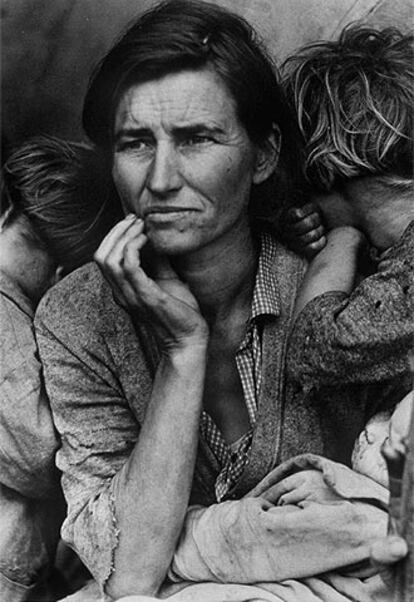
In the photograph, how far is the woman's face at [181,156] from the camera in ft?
8.48

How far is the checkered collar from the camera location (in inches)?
105

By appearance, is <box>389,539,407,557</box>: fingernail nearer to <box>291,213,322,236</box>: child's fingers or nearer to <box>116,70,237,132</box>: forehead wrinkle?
<box>291,213,322,236</box>: child's fingers

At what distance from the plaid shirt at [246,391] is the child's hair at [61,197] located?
0.35 m

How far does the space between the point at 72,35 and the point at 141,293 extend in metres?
0.64

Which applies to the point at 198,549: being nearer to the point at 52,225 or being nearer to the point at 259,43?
the point at 52,225

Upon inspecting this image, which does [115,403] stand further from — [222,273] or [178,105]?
[178,105]

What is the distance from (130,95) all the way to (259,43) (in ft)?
0.99

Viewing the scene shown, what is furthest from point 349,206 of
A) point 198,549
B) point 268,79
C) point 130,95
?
point 198,549

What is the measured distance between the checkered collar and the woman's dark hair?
2.5 inches

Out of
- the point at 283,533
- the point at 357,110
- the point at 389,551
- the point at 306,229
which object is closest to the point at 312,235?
the point at 306,229

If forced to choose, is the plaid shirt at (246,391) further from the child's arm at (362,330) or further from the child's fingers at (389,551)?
the child's fingers at (389,551)

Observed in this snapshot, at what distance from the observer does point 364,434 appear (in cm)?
258

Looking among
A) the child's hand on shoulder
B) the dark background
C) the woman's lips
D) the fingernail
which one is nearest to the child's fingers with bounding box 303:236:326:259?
the child's hand on shoulder

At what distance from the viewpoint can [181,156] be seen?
2.59m
